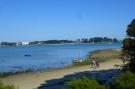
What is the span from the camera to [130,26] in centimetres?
1864

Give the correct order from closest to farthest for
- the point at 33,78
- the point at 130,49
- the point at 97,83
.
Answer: the point at 97,83, the point at 130,49, the point at 33,78

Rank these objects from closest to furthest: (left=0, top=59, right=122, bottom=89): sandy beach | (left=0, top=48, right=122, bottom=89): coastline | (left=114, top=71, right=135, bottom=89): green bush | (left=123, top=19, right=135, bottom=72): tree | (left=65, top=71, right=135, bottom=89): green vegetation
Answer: (left=65, top=71, right=135, bottom=89): green vegetation
(left=114, top=71, right=135, bottom=89): green bush
(left=123, top=19, right=135, bottom=72): tree
(left=0, top=59, right=122, bottom=89): sandy beach
(left=0, top=48, right=122, bottom=89): coastline

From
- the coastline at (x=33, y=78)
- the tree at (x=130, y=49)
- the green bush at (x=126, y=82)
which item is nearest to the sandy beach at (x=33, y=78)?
the coastline at (x=33, y=78)

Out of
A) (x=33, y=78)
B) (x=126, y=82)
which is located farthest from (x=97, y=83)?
(x=33, y=78)

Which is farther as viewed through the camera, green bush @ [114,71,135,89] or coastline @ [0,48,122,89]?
coastline @ [0,48,122,89]

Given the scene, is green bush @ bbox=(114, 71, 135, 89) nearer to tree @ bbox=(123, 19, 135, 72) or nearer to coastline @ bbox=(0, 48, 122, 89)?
tree @ bbox=(123, 19, 135, 72)

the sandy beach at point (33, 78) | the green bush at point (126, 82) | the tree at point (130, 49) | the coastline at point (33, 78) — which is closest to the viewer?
the green bush at point (126, 82)

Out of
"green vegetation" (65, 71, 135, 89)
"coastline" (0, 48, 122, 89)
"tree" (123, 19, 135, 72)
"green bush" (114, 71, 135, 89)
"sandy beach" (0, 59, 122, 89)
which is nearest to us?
"green vegetation" (65, 71, 135, 89)

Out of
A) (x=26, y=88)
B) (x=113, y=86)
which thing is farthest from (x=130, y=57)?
(x=26, y=88)

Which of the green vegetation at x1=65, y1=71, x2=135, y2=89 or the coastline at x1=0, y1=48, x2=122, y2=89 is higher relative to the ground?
the green vegetation at x1=65, y1=71, x2=135, y2=89

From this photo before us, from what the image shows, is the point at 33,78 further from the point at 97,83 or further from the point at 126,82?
the point at 126,82

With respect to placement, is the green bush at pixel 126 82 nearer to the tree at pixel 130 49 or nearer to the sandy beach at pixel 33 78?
the tree at pixel 130 49

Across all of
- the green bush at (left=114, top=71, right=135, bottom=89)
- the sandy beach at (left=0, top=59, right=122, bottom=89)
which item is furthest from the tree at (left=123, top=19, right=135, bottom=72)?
the sandy beach at (left=0, top=59, right=122, bottom=89)

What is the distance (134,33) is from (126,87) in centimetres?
687
